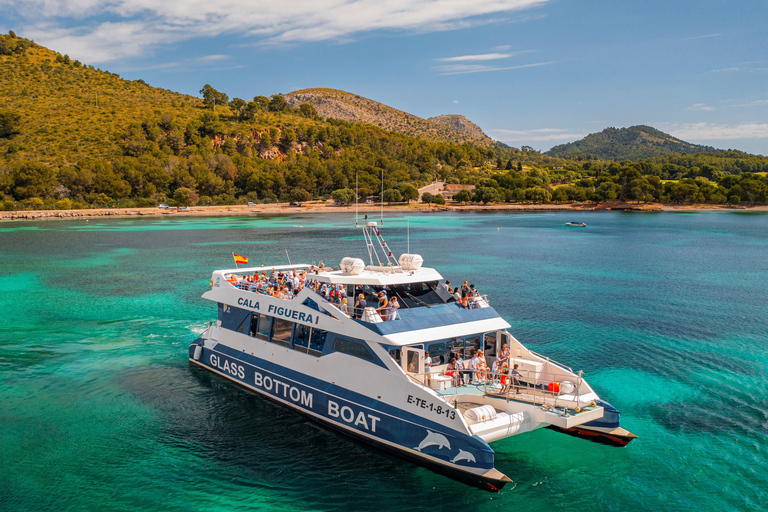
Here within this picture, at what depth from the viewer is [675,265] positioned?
51.3 metres

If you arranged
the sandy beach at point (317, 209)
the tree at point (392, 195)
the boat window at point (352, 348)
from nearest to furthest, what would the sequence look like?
1. the boat window at point (352, 348)
2. the sandy beach at point (317, 209)
3. the tree at point (392, 195)

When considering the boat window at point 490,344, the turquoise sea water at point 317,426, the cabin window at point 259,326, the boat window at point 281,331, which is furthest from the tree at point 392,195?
the boat window at point 490,344

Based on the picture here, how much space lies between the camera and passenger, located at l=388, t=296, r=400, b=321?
561 inches

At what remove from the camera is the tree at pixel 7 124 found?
412ft

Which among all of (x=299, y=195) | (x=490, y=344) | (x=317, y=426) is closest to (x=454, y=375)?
(x=490, y=344)

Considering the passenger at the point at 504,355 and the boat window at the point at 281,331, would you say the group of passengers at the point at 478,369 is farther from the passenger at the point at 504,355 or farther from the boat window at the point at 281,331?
the boat window at the point at 281,331

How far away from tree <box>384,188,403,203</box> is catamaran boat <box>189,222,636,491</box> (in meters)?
134

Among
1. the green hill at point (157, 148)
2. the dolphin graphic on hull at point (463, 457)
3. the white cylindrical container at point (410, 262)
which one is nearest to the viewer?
the dolphin graphic on hull at point (463, 457)

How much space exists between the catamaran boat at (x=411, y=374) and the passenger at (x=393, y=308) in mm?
142

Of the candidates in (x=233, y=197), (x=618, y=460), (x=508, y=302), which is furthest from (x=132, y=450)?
(x=233, y=197)

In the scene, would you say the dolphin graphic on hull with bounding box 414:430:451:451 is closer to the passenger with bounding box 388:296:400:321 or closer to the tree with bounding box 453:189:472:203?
the passenger with bounding box 388:296:400:321

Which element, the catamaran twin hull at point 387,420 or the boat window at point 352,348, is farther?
the boat window at point 352,348

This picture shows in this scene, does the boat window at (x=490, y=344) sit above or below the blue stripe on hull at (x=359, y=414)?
above

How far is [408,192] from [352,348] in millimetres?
138766
